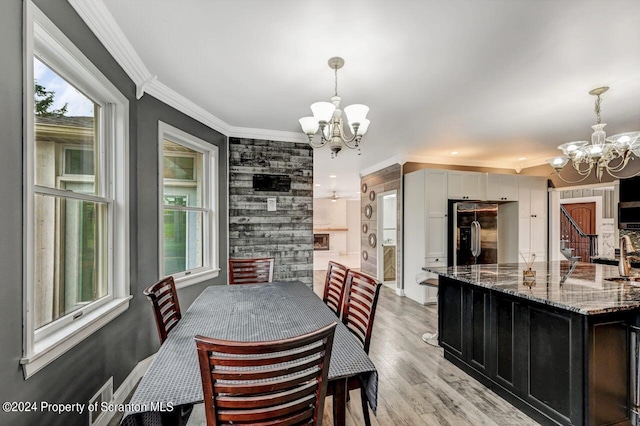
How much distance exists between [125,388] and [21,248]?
154 cm

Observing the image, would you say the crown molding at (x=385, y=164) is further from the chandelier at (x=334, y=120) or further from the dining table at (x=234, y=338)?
the dining table at (x=234, y=338)

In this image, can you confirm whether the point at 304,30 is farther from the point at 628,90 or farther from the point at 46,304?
the point at 628,90

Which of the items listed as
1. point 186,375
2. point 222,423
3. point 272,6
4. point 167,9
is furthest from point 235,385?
point 167,9

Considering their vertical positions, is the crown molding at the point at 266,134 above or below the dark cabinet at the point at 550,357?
above

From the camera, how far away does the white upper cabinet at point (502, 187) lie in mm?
5043

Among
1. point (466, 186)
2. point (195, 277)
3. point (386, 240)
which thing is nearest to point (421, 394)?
point (195, 277)

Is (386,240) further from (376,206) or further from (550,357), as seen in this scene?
(550,357)

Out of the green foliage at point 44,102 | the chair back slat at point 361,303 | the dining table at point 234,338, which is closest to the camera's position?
the dining table at point 234,338

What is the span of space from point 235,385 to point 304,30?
1924 mm

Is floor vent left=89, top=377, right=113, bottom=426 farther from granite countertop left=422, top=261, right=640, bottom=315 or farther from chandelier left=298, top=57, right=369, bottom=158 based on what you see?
granite countertop left=422, top=261, right=640, bottom=315

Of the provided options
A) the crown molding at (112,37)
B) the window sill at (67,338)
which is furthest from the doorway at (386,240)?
the window sill at (67,338)

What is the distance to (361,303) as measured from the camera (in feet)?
5.90

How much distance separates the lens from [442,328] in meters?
2.90

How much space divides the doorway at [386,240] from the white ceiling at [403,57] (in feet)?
8.53
